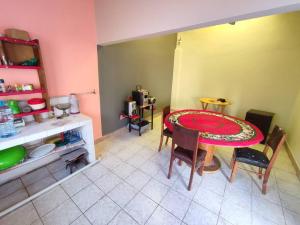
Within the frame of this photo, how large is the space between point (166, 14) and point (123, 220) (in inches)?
90.0

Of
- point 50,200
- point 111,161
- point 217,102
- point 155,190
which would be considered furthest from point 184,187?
point 217,102

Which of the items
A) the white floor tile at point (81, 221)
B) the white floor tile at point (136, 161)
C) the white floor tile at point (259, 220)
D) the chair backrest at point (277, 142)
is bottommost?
the white floor tile at point (81, 221)

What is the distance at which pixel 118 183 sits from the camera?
193 cm

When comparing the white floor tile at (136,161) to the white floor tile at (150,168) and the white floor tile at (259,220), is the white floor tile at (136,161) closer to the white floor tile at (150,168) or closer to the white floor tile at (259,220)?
the white floor tile at (150,168)

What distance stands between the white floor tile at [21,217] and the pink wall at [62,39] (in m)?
1.48

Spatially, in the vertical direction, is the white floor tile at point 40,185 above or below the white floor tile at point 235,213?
below

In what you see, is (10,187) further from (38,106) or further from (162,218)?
(162,218)

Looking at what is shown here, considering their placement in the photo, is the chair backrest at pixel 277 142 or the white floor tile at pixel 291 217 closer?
the white floor tile at pixel 291 217

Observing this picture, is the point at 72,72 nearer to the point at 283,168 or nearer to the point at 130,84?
the point at 130,84

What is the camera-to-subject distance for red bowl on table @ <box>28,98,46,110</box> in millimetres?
1808

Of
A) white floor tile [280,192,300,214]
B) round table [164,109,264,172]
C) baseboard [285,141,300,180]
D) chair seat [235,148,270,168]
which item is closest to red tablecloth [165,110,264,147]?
round table [164,109,264,172]

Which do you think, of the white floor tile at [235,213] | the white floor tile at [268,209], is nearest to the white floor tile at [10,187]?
the white floor tile at [235,213]

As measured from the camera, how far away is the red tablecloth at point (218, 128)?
1.67m

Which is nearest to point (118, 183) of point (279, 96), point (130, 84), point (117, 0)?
point (130, 84)
